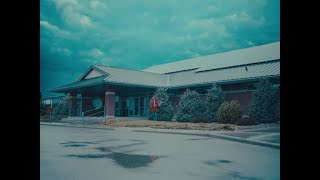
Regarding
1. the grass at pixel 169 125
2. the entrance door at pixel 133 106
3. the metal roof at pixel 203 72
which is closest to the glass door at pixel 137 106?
the entrance door at pixel 133 106

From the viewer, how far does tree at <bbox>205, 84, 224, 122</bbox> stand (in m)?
10.7

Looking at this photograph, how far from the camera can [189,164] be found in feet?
18.7

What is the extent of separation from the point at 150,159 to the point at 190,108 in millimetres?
5956

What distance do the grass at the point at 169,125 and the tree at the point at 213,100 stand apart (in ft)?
1.34

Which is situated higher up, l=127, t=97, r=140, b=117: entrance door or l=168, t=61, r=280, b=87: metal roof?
l=168, t=61, r=280, b=87: metal roof

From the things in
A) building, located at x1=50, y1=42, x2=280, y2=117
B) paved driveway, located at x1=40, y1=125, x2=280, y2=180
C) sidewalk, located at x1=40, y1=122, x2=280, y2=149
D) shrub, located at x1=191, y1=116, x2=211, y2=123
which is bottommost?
paved driveway, located at x1=40, y1=125, x2=280, y2=180

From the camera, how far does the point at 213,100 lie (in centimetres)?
1095

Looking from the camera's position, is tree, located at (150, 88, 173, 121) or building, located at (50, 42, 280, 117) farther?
tree, located at (150, 88, 173, 121)

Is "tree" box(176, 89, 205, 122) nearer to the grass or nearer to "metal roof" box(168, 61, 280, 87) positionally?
the grass

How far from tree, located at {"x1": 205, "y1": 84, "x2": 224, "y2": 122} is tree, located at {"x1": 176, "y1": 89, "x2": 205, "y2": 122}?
15.3 inches

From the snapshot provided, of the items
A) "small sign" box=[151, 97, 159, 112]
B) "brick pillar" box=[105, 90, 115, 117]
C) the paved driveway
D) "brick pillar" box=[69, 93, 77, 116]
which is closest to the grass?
"brick pillar" box=[105, 90, 115, 117]

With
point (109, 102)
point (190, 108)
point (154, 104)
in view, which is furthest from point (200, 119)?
point (109, 102)
